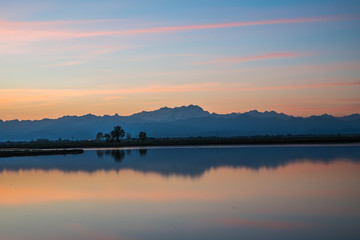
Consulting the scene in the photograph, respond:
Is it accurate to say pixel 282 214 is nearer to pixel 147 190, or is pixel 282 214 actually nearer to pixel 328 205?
pixel 328 205

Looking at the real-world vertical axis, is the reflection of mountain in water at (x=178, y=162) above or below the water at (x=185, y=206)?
above

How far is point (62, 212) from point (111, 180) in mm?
13225

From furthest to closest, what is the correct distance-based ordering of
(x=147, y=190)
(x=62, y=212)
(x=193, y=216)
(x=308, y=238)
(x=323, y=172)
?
(x=323, y=172)
(x=147, y=190)
(x=62, y=212)
(x=193, y=216)
(x=308, y=238)

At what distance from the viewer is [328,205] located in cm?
2103

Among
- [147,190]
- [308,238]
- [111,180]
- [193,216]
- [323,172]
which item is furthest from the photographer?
[323,172]

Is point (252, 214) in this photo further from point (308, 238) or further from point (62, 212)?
point (62, 212)

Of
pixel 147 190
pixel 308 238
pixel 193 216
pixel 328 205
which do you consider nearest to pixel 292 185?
pixel 328 205

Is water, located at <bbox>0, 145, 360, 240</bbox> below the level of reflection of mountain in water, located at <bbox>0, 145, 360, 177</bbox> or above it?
below

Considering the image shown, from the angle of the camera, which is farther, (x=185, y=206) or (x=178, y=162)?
(x=178, y=162)

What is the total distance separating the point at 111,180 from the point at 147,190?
7.22 meters

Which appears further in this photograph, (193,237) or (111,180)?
(111,180)

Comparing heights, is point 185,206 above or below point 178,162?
below

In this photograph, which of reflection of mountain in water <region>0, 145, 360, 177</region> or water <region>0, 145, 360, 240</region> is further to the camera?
reflection of mountain in water <region>0, 145, 360, 177</region>

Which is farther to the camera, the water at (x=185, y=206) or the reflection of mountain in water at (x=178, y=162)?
the reflection of mountain in water at (x=178, y=162)
